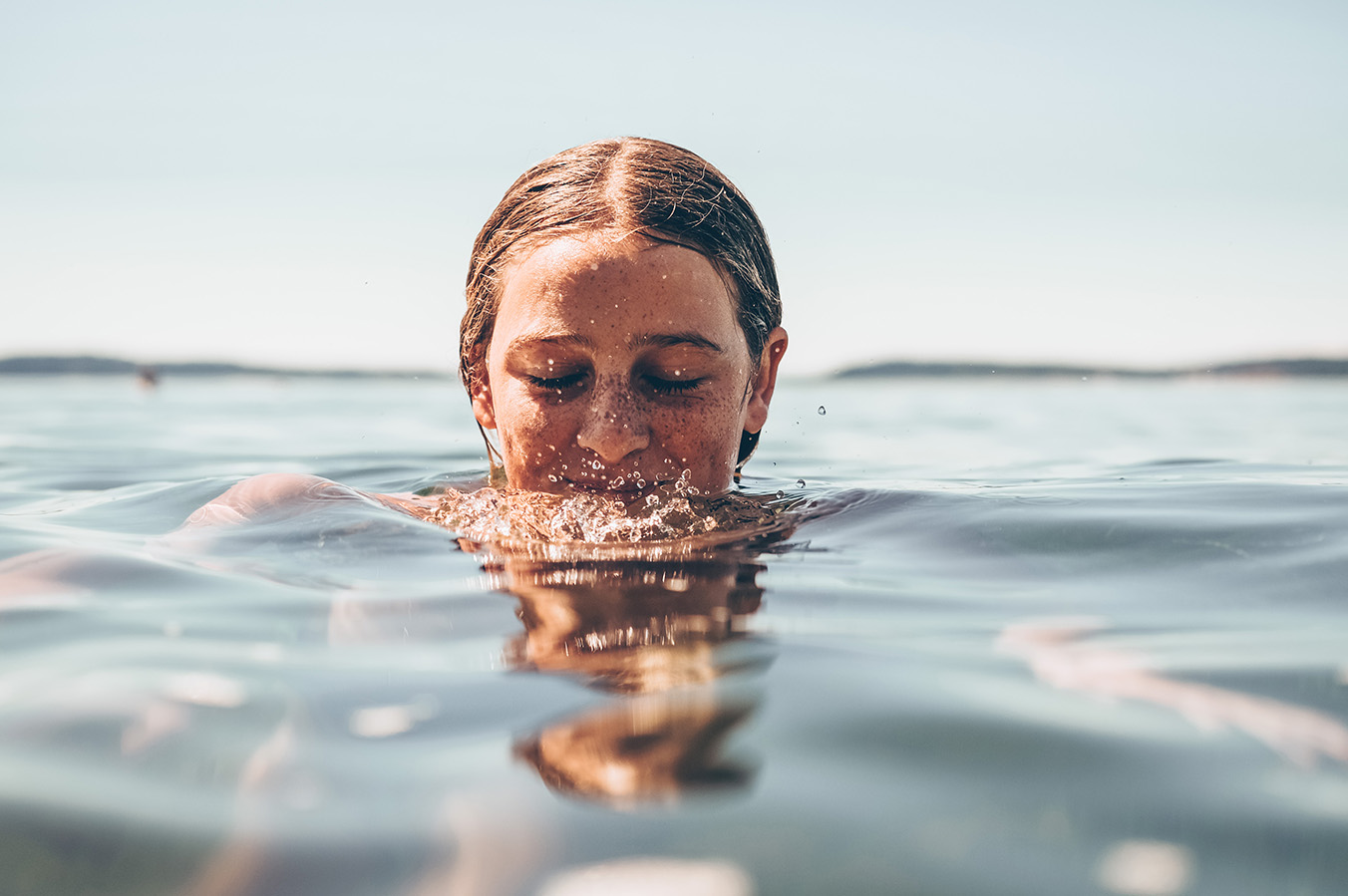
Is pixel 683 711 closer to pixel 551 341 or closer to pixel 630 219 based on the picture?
pixel 551 341

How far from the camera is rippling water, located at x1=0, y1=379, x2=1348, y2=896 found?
1162 mm

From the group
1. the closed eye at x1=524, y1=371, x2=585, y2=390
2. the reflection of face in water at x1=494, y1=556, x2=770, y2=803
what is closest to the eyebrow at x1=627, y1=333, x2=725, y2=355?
the closed eye at x1=524, y1=371, x2=585, y2=390

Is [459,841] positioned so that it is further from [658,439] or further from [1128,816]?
[658,439]

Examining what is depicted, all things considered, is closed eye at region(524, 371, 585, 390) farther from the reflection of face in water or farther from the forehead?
the reflection of face in water

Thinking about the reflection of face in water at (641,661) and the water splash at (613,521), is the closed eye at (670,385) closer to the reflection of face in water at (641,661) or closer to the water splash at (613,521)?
the water splash at (613,521)

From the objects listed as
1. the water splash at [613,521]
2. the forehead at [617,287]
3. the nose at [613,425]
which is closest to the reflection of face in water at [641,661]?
the water splash at [613,521]

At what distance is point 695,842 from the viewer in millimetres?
1165

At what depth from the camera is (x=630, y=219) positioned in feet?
11.5

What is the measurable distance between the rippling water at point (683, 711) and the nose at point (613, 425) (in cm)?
44

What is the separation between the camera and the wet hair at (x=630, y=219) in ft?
11.7

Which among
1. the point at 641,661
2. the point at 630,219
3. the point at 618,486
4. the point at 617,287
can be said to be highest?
the point at 630,219

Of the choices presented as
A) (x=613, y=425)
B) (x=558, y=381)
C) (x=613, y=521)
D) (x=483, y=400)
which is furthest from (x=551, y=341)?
(x=483, y=400)

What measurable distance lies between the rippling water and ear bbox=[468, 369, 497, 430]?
796 millimetres

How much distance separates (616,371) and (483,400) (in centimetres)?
104
